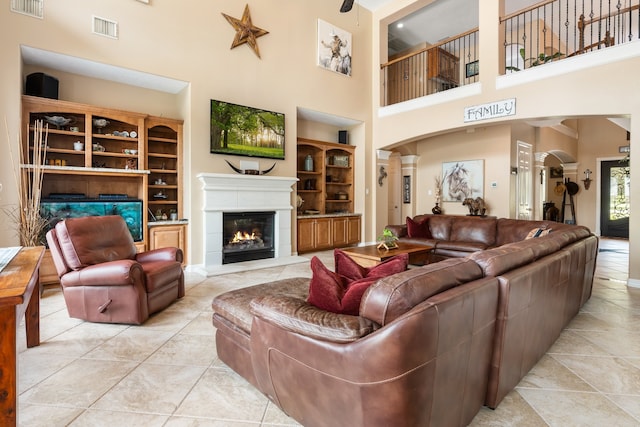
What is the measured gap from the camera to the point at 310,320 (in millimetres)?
1373

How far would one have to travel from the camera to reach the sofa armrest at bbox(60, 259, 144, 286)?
2.81m

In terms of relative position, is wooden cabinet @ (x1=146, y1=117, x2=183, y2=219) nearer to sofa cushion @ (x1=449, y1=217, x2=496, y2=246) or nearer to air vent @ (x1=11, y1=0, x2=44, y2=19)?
air vent @ (x1=11, y1=0, x2=44, y2=19)

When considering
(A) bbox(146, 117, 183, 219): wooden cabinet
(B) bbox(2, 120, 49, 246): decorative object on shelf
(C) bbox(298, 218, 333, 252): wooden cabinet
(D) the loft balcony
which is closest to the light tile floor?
(B) bbox(2, 120, 49, 246): decorative object on shelf

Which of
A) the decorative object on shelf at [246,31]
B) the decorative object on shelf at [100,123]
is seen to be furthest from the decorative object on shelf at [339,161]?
the decorative object on shelf at [100,123]

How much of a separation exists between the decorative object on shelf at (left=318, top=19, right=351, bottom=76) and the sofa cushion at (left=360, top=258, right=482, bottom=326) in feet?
20.5

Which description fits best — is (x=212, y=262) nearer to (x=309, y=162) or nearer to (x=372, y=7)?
(x=309, y=162)

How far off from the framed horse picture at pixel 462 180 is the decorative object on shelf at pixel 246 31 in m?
5.21

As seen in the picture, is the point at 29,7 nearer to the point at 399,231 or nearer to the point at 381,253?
the point at 381,253

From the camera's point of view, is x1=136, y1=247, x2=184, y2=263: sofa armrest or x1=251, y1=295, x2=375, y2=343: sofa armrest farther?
x1=136, y1=247, x2=184, y2=263: sofa armrest

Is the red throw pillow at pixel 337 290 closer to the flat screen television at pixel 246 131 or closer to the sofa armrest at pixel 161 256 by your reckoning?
the sofa armrest at pixel 161 256

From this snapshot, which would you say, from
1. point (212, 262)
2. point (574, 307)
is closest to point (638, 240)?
point (574, 307)

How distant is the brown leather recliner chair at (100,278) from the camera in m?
2.86

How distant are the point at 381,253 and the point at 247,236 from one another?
8.95 feet

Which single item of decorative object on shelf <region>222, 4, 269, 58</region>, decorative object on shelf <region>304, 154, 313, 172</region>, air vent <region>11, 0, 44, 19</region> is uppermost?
decorative object on shelf <region>222, 4, 269, 58</region>
